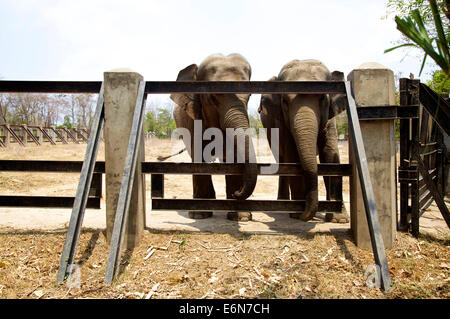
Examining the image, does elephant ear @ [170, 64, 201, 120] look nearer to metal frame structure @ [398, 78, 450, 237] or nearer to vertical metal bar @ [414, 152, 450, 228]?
metal frame structure @ [398, 78, 450, 237]

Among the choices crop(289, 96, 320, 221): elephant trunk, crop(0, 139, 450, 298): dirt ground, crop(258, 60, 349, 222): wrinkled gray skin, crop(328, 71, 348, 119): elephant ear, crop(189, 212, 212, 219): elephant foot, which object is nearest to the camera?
crop(0, 139, 450, 298): dirt ground

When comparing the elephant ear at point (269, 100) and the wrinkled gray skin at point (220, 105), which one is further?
the elephant ear at point (269, 100)

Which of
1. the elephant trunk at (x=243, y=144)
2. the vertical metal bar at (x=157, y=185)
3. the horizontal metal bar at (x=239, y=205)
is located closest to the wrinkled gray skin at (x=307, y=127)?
the horizontal metal bar at (x=239, y=205)

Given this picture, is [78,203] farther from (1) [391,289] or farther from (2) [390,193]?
(2) [390,193]

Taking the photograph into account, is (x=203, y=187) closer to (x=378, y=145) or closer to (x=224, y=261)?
(x=224, y=261)

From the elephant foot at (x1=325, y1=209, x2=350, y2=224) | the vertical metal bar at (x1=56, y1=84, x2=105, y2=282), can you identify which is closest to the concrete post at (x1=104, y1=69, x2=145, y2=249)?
Answer: the vertical metal bar at (x1=56, y1=84, x2=105, y2=282)

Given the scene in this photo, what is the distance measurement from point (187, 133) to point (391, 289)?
5.34m

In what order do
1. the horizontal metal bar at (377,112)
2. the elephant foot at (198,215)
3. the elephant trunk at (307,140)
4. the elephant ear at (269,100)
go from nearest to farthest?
the horizontal metal bar at (377,112), the elephant trunk at (307,140), the elephant foot at (198,215), the elephant ear at (269,100)

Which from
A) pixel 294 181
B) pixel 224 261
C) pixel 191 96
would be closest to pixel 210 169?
pixel 224 261

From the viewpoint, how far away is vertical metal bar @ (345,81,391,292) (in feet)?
10.1

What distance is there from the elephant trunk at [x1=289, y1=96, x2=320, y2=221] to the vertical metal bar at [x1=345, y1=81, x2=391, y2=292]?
0.75 meters

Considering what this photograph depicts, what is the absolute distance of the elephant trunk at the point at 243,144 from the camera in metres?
4.22

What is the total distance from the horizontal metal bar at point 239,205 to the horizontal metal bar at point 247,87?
1485 millimetres

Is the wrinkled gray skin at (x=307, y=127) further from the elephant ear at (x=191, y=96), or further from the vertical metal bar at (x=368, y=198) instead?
the elephant ear at (x=191, y=96)
